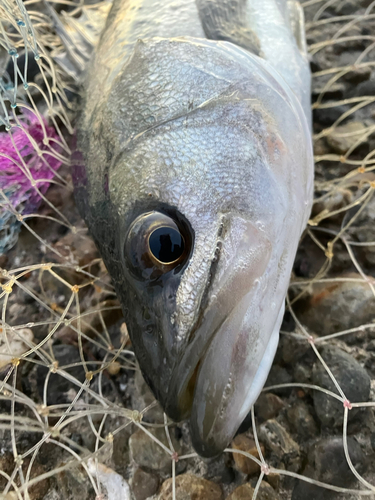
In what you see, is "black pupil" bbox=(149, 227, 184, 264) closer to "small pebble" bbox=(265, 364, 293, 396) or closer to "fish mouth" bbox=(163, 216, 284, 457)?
"fish mouth" bbox=(163, 216, 284, 457)

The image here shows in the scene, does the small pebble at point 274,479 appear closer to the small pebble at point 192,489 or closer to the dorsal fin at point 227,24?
the small pebble at point 192,489

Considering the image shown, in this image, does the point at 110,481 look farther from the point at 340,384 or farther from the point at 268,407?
the point at 340,384

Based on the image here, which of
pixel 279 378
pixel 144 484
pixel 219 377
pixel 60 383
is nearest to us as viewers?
pixel 219 377

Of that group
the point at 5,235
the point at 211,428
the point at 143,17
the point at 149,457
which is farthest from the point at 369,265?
the point at 5,235

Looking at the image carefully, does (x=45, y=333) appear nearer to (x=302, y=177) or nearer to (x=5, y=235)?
(x=5, y=235)

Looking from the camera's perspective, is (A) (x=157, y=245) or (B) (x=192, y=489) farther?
(B) (x=192, y=489)

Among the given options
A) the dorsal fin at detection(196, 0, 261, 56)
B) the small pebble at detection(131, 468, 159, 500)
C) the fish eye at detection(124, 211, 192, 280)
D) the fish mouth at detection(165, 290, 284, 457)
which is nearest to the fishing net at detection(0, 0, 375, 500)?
the small pebble at detection(131, 468, 159, 500)

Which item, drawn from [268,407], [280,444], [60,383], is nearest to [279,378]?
[268,407]
